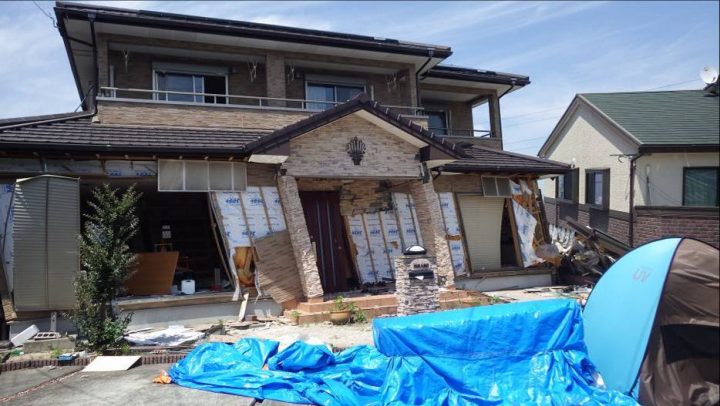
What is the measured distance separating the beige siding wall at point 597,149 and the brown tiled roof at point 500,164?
523 cm

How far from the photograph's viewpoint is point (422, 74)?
15250 mm

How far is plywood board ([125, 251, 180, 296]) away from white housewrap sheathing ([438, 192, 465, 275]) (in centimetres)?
678

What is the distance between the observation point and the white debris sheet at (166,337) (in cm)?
824

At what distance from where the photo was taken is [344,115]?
10.6 meters

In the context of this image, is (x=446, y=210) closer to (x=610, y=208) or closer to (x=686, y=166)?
(x=610, y=208)

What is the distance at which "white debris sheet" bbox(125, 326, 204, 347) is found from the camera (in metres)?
8.24

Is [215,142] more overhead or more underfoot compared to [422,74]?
more underfoot

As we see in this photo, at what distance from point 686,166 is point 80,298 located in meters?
8.22

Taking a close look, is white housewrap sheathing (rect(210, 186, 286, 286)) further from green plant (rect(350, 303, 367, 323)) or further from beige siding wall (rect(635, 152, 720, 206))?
beige siding wall (rect(635, 152, 720, 206))

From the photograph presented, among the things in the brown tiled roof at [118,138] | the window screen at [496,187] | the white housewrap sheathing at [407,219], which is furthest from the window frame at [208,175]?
the window screen at [496,187]

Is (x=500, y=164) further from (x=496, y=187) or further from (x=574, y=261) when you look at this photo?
(x=574, y=261)

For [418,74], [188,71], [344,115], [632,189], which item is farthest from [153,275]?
[418,74]

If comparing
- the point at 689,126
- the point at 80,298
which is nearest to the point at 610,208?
the point at 689,126

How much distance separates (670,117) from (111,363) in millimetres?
7536
